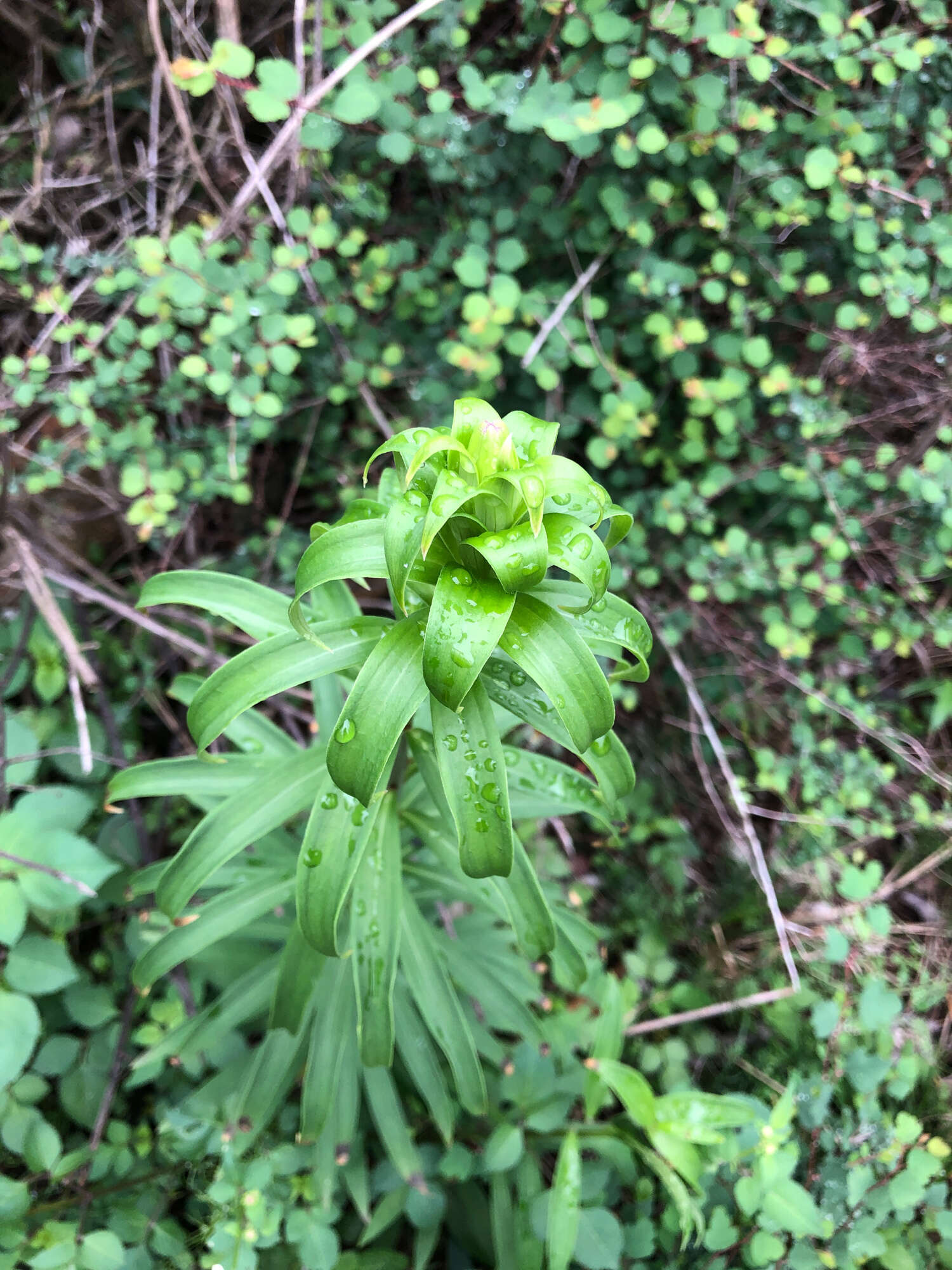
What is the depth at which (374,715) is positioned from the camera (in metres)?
0.91

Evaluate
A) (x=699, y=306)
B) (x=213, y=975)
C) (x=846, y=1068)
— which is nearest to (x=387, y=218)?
(x=699, y=306)

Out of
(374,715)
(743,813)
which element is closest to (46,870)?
(374,715)

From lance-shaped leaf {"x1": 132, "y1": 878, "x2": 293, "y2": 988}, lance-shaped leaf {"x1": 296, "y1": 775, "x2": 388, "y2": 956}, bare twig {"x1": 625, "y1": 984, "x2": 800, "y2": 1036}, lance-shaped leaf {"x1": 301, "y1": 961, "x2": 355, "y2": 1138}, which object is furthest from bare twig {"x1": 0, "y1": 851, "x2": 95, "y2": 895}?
bare twig {"x1": 625, "y1": 984, "x2": 800, "y2": 1036}

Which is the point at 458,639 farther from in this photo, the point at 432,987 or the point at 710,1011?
the point at 710,1011

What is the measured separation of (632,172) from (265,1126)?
2.55 meters

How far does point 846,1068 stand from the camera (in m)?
1.66

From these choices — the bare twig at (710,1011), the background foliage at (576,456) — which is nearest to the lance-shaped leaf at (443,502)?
the background foliage at (576,456)

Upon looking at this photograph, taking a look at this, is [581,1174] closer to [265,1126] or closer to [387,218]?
[265,1126]

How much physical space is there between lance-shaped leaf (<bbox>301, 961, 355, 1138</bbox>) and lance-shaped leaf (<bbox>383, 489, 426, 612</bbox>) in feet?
2.95

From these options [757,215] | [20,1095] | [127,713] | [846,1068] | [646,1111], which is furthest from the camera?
[127,713]

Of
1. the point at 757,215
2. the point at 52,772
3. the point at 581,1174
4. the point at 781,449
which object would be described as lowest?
the point at 581,1174

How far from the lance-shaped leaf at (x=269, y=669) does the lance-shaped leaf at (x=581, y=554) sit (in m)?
0.33

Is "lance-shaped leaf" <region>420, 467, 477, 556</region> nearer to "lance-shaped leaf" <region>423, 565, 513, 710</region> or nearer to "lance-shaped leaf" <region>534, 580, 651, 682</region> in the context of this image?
"lance-shaped leaf" <region>423, 565, 513, 710</region>

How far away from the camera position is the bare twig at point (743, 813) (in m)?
1.91
